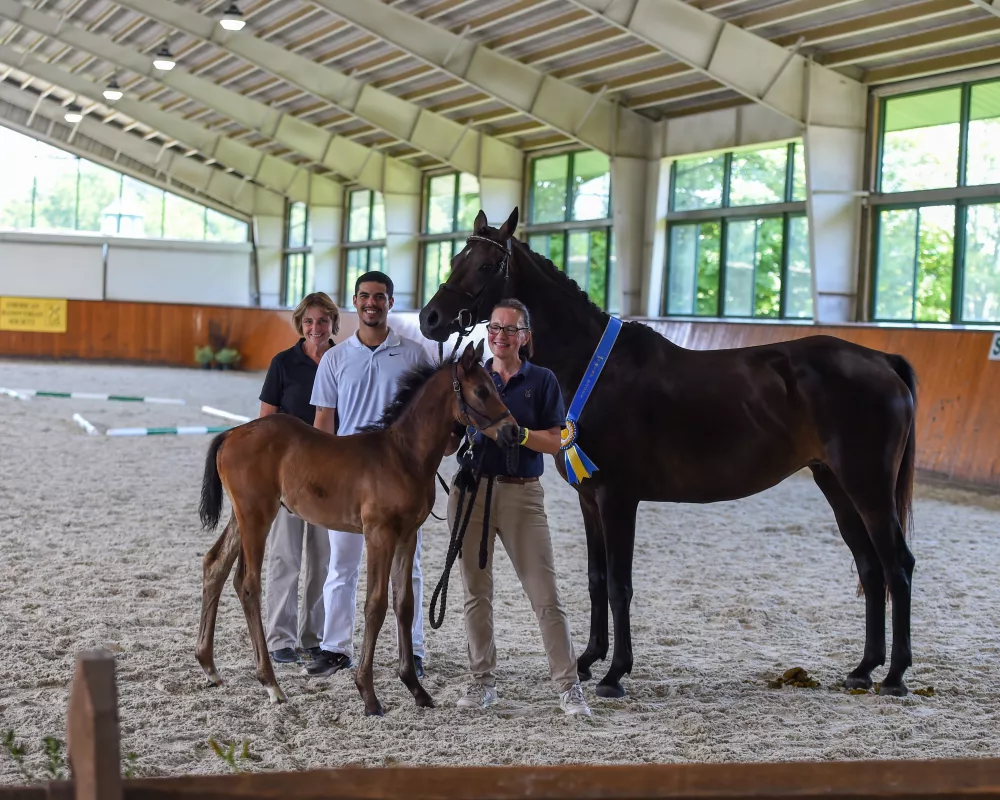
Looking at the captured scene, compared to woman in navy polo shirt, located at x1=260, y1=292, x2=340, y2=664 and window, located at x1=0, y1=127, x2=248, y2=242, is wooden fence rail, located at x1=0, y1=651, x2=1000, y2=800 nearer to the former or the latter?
woman in navy polo shirt, located at x1=260, y1=292, x2=340, y2=664

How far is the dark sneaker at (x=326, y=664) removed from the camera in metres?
4.39

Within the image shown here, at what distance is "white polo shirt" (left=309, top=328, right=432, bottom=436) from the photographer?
4453mm

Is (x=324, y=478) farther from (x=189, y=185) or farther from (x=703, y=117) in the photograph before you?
(x=189, y=185)

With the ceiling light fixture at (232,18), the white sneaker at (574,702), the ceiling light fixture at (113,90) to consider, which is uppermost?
the ceiling light fixture at (113,90)

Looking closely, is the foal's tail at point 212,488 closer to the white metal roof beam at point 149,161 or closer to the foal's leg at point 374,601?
the foal's leg at point 374,601

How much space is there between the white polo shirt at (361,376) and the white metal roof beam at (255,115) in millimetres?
19720

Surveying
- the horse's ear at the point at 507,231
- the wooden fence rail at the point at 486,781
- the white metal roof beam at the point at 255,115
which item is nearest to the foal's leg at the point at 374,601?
the horse's ear at the point at 507,231

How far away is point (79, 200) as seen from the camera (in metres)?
30.5

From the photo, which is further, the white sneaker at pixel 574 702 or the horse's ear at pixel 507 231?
the horse's ear at pixel 507 231

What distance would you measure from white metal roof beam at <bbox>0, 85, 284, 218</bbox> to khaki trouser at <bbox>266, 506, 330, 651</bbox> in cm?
2809

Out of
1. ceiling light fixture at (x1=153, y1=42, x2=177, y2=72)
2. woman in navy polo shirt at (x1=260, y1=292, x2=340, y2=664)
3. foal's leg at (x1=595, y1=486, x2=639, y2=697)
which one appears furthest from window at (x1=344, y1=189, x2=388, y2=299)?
foal's leg at (x1=595, y1=486, x2=639, y2=697)

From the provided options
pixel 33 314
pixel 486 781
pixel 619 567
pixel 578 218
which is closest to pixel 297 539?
pixel 619 567

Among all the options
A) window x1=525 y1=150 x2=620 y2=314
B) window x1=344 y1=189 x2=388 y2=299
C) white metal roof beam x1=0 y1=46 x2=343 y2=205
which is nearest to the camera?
window x1=525 y1=150 x2=620 y2=314

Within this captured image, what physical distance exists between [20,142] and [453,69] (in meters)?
18.2
